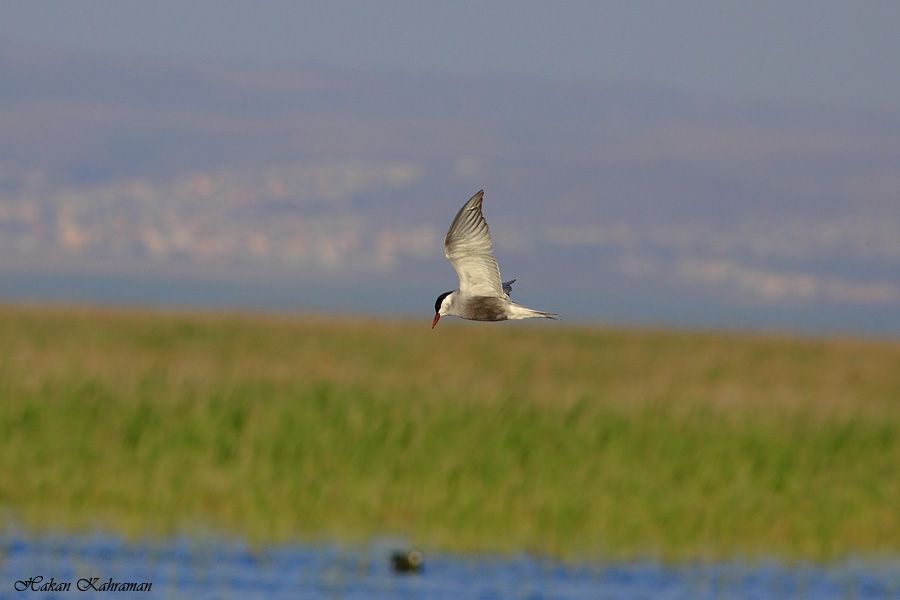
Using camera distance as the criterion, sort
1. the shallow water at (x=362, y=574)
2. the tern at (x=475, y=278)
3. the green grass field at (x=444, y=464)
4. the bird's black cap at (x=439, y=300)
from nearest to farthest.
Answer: the tern at (x=475, y=278) → the bird's black cap at (x=439, y=300) → the shallow water at (x=362, y=574) → the green grass field at (x=444, y=464)

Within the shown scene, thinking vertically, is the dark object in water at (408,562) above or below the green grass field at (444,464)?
below

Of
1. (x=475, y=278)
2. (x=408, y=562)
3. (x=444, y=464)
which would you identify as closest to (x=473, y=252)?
(x=475, y=278)

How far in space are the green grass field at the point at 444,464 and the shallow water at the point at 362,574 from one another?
644 millimetres

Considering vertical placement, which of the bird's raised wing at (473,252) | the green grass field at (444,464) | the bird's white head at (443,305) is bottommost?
the green grass field at (444,464)

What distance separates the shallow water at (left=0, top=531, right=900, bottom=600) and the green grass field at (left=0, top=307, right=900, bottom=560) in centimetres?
64

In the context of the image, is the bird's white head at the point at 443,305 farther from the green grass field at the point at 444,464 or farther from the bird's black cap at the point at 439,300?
the green grass field at the point at 444,464

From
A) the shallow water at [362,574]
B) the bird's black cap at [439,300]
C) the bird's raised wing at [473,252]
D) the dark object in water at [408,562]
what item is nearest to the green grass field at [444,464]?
the shallow water at [362,574]

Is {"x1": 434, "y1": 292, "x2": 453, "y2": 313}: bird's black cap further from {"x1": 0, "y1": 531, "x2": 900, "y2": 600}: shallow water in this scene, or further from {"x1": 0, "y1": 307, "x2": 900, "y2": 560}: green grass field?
{"x1": 0, "y1": 307, "x2": 900, "y2": 560}: green grass field

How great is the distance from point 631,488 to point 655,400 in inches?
240

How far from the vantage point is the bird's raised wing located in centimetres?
941

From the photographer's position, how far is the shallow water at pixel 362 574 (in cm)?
1786

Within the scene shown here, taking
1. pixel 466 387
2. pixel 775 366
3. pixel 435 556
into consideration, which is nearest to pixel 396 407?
pixel 466 387

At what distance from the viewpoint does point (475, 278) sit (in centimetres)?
953

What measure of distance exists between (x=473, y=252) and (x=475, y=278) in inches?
6.9
